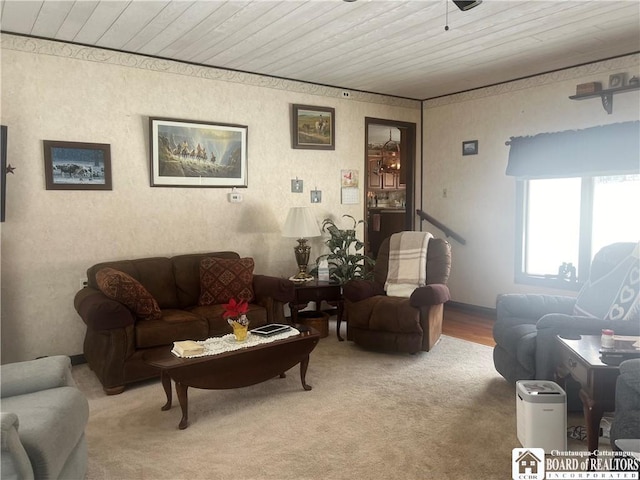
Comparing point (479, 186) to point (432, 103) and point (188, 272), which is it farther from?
point (188, 272)

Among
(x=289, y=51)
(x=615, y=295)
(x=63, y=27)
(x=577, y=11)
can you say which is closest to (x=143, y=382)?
(x=63, y=27)

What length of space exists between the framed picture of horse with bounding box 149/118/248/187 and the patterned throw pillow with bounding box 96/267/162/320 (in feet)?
3.84

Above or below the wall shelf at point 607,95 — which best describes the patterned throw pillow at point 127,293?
below

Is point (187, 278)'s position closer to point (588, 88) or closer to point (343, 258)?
point (343, 258)

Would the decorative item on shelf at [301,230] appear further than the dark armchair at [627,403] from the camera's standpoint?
Yes

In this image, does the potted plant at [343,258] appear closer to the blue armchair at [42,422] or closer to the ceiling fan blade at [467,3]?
the ceiling fan blade at [467,3]

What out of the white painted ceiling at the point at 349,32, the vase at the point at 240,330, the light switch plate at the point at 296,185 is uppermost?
the white painted ceiling at the point at 349,32

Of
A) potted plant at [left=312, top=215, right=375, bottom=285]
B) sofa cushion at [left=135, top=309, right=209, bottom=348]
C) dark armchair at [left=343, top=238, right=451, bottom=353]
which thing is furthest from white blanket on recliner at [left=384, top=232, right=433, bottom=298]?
sofa cushion at [left=135, top=309, right=209, bottom=348]

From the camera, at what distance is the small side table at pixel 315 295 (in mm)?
4621

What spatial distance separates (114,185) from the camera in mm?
4227

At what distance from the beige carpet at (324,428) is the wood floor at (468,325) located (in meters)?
0.83

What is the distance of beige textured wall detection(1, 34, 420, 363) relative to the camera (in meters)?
3.81

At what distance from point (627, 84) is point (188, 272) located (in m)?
4.28

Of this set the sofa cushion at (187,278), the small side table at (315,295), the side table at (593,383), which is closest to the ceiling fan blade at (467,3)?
the side table at (593,383)
